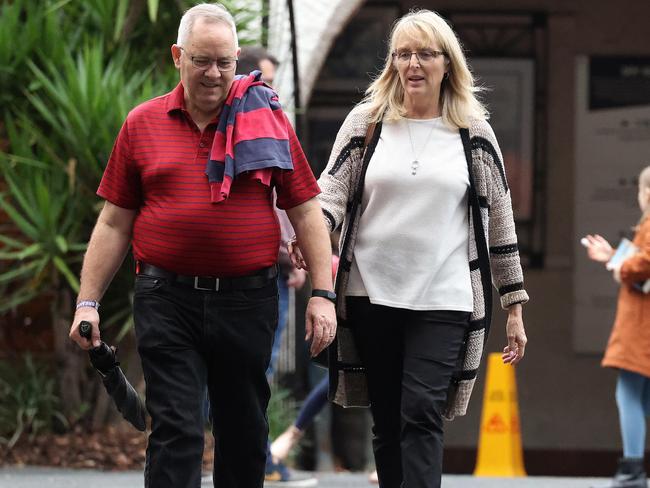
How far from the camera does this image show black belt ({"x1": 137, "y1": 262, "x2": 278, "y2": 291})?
13.1 feet

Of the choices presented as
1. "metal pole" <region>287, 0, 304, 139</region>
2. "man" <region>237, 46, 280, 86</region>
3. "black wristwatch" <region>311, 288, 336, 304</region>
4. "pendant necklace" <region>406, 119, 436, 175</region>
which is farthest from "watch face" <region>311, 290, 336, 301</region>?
"metal pole" <region>287, 0, 304, 139</region>

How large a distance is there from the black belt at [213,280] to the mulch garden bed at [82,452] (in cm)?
311

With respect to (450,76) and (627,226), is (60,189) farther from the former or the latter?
(627,226)

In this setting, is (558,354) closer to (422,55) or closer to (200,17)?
(422,55)

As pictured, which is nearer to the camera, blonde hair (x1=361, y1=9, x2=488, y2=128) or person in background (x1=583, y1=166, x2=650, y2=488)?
blonde hair (x1=361, y1=9, x2=488, y2=128)

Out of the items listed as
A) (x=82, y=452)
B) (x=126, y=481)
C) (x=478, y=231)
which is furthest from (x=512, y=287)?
(x=82, y=452)

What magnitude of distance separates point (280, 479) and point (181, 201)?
2.96 m

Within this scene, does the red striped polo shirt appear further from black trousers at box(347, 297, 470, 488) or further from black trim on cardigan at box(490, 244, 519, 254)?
black trim on cardigan at box(490, 244, 519, 254)

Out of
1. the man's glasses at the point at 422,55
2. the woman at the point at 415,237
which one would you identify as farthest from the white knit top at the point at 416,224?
the man's glasses at the point at 422,55

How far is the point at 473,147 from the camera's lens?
4.53m

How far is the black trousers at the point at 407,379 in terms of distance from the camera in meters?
4.32

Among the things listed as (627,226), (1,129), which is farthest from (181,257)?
(627,226)

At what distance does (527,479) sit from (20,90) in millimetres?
3355

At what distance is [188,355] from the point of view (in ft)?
13.1
